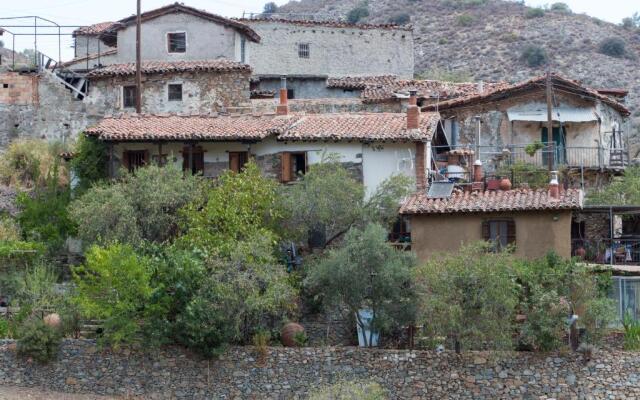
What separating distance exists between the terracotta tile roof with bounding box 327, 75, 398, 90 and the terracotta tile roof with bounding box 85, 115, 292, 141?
30.8ft

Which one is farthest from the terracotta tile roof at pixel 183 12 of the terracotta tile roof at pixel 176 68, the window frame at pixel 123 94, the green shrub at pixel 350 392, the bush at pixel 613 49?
the bush at pixel 613 49

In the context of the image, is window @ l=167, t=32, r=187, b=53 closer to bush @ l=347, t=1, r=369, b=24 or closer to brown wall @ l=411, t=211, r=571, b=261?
brown wall @ l=411, t=211, r=571, b=261

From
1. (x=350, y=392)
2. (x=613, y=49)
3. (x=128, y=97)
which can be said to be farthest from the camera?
(x=613, y=49)

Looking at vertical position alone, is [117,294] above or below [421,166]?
below

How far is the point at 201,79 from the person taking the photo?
47.4m

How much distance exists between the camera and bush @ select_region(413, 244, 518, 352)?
3061 cm

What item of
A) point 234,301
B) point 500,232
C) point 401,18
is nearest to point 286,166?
point 500,232

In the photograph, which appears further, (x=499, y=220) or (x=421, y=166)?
(x=421, y=166)

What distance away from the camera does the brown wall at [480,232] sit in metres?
34.3

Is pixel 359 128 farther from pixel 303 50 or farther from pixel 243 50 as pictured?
pixel 303 50

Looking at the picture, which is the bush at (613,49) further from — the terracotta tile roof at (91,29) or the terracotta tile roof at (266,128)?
the terracotta tile roof at (266,128)

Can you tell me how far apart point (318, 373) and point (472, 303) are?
14.6ft

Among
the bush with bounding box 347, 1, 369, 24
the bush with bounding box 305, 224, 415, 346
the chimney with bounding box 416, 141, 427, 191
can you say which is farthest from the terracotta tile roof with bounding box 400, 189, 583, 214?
the bush with bounding box 347, 1, 369, 24

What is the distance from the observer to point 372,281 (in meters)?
32.0
